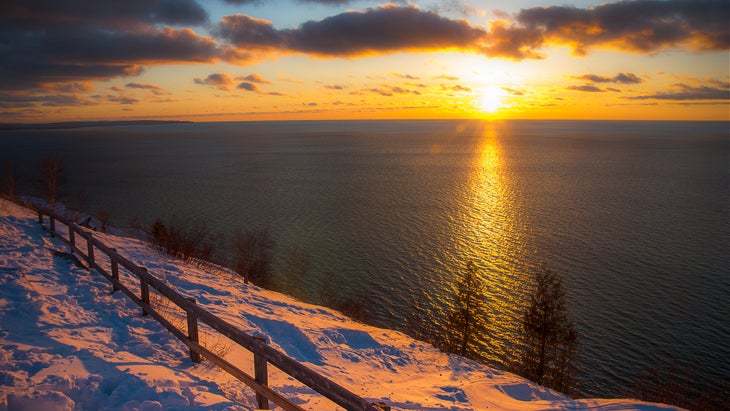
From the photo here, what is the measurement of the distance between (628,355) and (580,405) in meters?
22.1

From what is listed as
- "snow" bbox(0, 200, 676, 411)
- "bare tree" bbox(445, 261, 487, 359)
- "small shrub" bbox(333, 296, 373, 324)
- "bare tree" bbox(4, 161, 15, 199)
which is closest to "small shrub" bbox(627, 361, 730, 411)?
"bare tree" bbox(445, 261, 487, 359)

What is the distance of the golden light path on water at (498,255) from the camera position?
34500 mm

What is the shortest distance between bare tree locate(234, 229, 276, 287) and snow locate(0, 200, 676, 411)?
64.6 ft

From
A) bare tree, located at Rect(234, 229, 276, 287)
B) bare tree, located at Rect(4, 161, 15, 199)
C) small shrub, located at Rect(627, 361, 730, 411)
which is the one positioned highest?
bare tree, located at Rect(4, 161, 15, 199)

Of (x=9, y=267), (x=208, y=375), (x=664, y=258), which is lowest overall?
(x=664, y=258)

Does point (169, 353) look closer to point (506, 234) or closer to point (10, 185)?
point (506, 234)

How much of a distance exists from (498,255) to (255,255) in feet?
94.1

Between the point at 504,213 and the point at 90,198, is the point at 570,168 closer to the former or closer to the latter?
the point at 504,213

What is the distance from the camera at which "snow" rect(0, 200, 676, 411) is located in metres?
6.80

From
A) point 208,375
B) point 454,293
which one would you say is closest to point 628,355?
point 454,293

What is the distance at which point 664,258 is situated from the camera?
150 feet

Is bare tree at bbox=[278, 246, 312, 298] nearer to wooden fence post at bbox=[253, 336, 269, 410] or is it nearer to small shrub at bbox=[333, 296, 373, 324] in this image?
small shrub at bbox=[333, 296, 373, 324]

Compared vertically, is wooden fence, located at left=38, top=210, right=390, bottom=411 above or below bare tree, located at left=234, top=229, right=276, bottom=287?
above

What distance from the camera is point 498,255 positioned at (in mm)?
48938
